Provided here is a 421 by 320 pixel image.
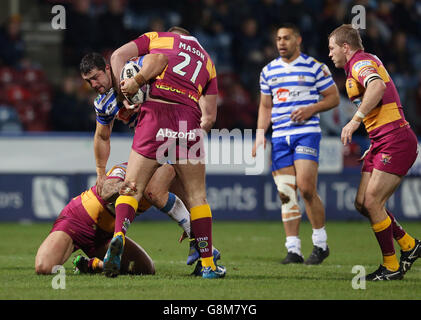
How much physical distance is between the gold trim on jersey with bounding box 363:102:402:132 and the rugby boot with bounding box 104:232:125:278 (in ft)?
7.41

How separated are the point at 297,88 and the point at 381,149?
1915 millimetres

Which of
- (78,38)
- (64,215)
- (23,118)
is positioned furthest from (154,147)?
(78,38)

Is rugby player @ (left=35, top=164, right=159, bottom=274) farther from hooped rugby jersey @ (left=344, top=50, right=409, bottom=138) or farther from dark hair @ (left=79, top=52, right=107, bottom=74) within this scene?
hooped rugby jersey @ (left=344, top=50, right=409, bottom=138)

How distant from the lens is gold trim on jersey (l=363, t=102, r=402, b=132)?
642 cm

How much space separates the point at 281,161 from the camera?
26.9 ft

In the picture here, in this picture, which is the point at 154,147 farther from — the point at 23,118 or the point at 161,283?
the point at 23,118

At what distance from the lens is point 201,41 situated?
15.5 m

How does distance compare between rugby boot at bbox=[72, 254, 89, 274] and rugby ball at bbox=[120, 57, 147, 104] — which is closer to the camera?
rugby ball at bbox=[120, 57, 147, 104]

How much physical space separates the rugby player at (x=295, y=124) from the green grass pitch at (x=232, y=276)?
0.53 m

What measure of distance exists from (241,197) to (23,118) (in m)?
4.00

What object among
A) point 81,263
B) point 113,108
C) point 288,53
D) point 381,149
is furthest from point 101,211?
point 288,53

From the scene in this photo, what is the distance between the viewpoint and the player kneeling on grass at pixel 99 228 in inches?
257

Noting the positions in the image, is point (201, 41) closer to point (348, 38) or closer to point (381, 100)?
point (348, 38)

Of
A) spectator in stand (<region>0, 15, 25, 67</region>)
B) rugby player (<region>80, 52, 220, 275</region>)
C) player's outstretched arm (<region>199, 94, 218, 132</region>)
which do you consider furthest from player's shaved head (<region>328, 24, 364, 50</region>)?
spectator in stand (<region>0, 15, 25, 67</region>)
